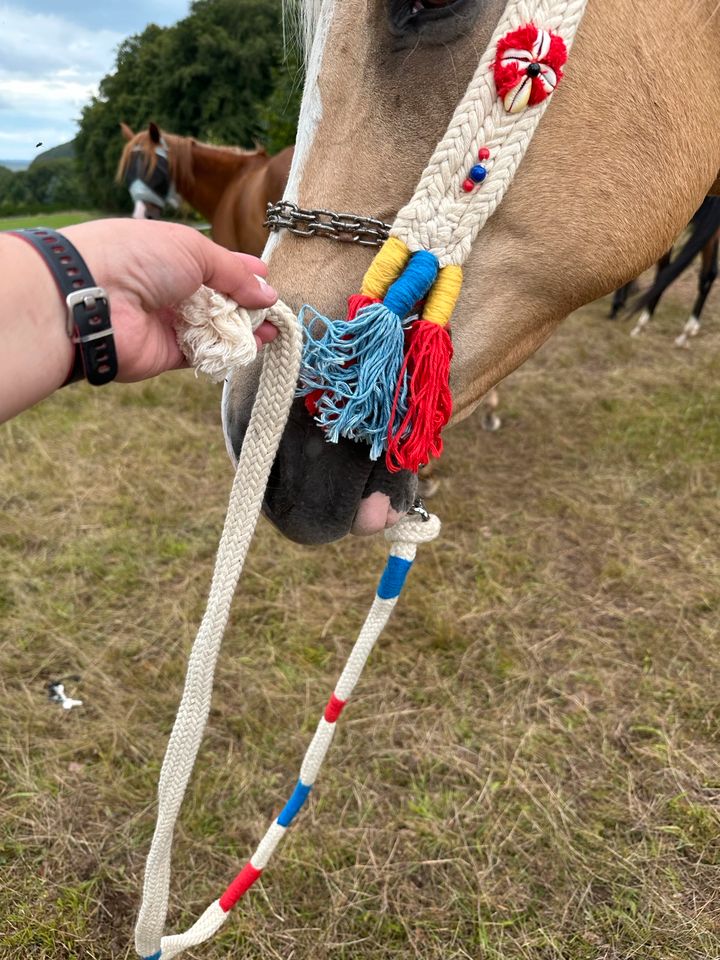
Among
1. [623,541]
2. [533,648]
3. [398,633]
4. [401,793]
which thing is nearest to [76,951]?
[401,793]

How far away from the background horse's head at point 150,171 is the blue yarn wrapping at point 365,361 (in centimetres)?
607

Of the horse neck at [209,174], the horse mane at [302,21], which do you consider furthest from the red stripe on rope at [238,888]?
the horse neck at [209,174]

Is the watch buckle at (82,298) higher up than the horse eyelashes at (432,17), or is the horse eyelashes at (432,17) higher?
the horse eyelashes at (432,17)

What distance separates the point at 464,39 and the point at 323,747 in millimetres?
1412

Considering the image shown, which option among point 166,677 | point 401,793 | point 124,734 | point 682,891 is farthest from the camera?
point 166,677

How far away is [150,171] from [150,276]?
6.25m

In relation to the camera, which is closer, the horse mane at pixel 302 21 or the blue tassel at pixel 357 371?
the blue tassel at pixel 357 371

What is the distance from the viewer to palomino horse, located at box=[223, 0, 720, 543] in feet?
3.35

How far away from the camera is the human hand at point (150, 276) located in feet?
2.47

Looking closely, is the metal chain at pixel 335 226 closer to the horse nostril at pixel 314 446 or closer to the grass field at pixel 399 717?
the horse nostril at pixel 314 446

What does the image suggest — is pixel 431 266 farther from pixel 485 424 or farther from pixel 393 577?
pixel 485 424

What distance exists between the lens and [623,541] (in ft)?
10.4

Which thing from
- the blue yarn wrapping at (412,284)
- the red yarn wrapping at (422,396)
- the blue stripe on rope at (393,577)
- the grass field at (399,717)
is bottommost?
the grass field at (399,717)

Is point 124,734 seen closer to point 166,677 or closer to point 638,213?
point 166,677
